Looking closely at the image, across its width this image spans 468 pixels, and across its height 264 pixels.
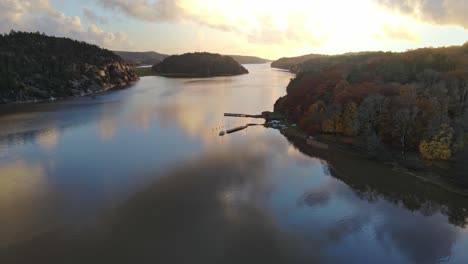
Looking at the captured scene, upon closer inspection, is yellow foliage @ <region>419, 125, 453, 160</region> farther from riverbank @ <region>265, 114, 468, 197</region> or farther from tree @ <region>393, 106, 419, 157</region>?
tree @ <region>393, 106, 419, 157</region>

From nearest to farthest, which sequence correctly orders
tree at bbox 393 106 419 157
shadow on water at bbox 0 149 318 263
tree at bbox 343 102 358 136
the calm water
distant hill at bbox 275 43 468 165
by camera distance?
shadow on water at bbox 0 149 318 263, the calm water, distant hill at bbox 275 43 468 165, tree at bbox 393 106 419 157, tree at bbox 343 102 358 136

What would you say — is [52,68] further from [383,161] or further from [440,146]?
[440,146]

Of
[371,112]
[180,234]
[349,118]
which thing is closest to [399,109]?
[371,112]

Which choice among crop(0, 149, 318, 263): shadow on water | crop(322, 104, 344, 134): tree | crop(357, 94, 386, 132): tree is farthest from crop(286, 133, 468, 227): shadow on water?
crop(322, 104, 344, 134): tree

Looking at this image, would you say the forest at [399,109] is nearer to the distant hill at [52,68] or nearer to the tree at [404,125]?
the tree at [404,125]

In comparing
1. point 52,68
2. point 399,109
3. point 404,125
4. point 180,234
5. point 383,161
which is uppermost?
point 52,68

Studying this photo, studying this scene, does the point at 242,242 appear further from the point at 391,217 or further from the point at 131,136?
the point at 131,136
